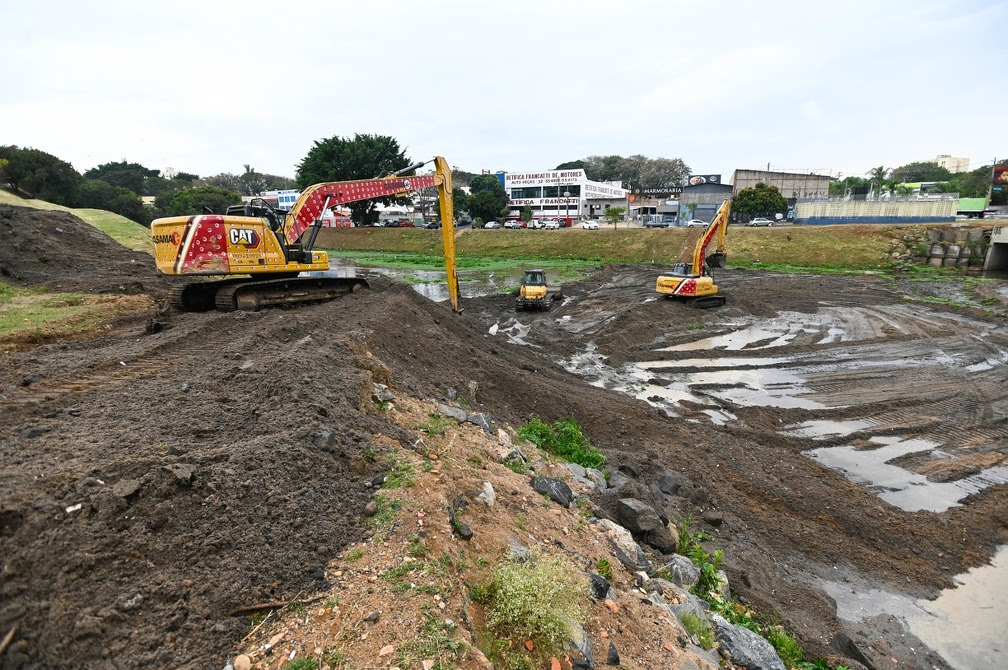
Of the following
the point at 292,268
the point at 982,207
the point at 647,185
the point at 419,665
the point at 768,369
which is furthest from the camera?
the point at 647,185

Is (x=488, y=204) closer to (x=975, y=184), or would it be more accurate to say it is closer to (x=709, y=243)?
(x=709, y=243)

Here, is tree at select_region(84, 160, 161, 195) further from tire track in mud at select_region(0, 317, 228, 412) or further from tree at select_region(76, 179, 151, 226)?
tire track in mud at select_region(0, 317, 228, 412)

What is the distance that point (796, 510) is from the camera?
8.31 meters

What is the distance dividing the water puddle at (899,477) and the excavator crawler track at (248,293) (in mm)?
12506

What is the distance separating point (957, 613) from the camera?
667cm

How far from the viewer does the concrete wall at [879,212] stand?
166 ft

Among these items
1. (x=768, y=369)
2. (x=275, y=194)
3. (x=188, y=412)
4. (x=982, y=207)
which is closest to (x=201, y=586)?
(x=188, y=412)

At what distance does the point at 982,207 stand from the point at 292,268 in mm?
76870

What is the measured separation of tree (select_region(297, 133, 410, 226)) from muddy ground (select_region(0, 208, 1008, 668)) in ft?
132

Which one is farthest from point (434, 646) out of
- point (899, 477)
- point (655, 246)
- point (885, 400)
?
point (655, 246)

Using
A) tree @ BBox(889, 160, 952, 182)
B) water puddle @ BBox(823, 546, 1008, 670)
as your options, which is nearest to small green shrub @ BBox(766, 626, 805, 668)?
water puddle @ BBox(823, 546, 1008, 670)

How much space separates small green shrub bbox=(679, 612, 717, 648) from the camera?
4.79 metres

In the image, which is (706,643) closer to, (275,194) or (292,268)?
(292,268)

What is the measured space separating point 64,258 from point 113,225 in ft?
47.6
